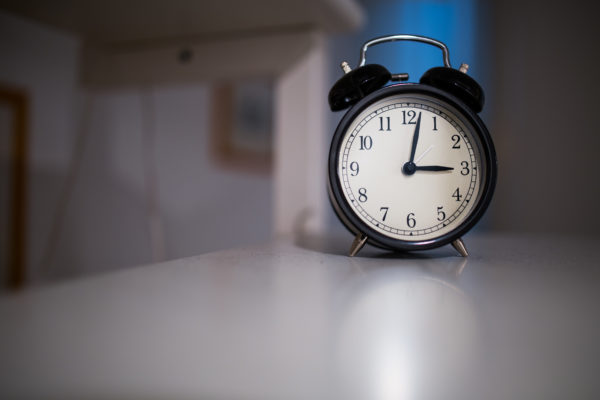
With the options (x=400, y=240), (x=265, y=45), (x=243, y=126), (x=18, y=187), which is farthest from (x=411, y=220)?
(x=243, y=126)

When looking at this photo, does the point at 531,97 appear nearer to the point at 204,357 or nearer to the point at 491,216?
the point at 491,216

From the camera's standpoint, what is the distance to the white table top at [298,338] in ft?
0.75

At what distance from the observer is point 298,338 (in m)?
0.29

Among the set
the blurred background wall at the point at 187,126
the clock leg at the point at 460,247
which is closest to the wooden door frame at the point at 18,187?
the blurred background wall at the point at 187,126

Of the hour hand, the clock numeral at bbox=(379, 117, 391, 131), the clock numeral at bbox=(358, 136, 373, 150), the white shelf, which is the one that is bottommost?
the hour hand

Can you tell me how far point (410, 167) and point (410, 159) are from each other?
16 mm

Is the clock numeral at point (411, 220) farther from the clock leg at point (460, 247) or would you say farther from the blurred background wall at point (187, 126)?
the blurred background wall at point (187, 126)

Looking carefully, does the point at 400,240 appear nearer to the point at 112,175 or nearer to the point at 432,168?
the point at 432,168

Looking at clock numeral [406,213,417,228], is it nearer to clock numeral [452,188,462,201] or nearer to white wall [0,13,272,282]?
clock numeral [452,188,462,201]

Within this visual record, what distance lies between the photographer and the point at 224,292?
1.32 feet

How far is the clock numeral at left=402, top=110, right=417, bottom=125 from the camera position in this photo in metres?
0.69

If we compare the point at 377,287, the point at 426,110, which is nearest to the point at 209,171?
the point at 426,110

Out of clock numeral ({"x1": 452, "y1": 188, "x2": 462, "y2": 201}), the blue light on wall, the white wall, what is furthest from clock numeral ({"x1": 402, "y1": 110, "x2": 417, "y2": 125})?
the white wall

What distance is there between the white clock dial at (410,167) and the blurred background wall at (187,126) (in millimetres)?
581
